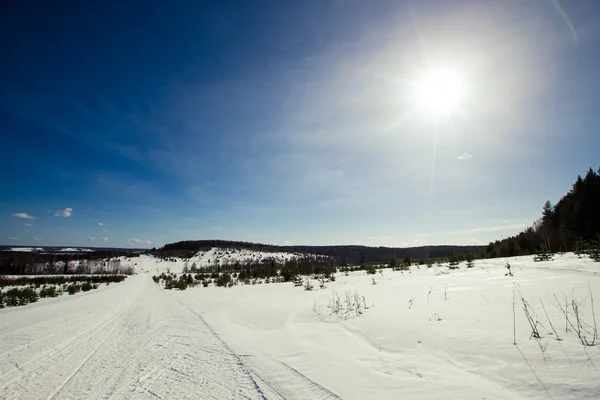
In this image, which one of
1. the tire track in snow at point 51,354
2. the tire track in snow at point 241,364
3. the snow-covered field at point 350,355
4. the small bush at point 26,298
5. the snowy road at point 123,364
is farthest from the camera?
the small bush at point 26,298

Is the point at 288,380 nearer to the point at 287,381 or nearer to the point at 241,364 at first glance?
the point at 287,381

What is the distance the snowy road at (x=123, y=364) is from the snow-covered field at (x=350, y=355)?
0.03 meters

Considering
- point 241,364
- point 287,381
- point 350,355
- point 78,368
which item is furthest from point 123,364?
point 350,355

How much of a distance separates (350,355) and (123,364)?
451cm

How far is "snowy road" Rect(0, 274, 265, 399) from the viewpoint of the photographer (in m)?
3.87

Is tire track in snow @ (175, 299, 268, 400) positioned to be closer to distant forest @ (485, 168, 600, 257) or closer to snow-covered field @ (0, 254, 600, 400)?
snow-covered field @ (0, 254, 600, 400)

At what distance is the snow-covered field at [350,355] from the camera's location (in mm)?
3209

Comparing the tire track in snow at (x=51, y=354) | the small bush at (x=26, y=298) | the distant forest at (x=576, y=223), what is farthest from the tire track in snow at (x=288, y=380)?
the distant forest at (x=576, y=223)

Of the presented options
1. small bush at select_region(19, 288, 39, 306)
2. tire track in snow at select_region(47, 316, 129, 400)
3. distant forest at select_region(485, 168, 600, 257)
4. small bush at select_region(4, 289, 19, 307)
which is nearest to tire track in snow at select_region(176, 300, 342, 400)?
tire track in snow at select_region(47, 316, 129, 400)

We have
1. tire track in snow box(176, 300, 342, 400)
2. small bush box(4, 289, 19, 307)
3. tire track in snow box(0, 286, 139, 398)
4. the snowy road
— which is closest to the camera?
tire track in snow box(176, 300, 342, 400)

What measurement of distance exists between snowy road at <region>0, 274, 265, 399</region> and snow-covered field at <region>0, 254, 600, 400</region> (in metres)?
0.03

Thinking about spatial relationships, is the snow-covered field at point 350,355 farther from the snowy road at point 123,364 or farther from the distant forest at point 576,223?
the distant forest at point 576,223

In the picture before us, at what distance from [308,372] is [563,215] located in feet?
174

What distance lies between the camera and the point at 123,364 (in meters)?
5.06
